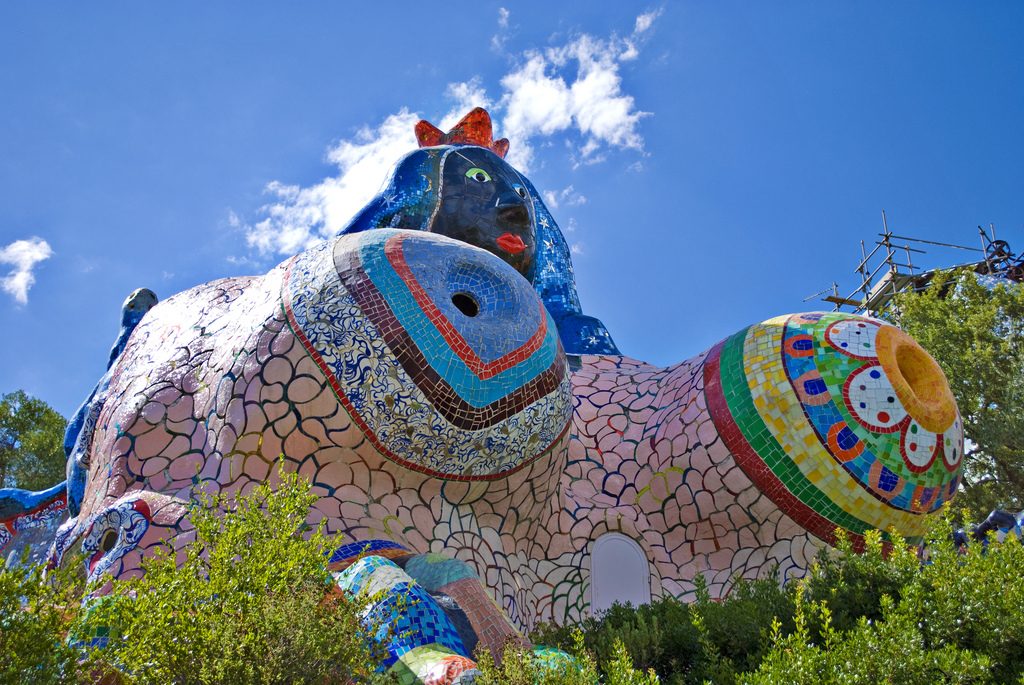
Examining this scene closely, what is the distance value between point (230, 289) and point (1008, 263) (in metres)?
17.5

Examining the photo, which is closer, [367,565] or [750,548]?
[367,565]

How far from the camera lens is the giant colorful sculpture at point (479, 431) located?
19.6 ft

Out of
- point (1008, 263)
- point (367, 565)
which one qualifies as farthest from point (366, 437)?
point (1008, 263)

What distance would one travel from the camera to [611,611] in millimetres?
6480

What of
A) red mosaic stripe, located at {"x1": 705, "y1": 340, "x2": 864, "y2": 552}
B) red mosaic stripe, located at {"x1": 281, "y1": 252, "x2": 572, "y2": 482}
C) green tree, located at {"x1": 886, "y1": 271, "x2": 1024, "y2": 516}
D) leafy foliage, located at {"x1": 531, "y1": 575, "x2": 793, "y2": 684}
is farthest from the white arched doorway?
green tree, located at {"x1": 886, "y1": 271, "x2": 1024, "y2": 516}

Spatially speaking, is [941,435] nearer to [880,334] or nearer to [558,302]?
[880,334]

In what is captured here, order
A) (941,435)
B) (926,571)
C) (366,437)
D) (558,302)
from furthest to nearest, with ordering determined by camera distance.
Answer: (558,302) → (941,435) → (366,437) → (926,571)

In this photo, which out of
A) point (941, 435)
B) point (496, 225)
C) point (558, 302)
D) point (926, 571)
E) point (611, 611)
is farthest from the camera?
point (558, 302)

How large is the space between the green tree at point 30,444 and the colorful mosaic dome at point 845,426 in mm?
11644

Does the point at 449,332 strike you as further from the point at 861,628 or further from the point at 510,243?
the point at 861,628

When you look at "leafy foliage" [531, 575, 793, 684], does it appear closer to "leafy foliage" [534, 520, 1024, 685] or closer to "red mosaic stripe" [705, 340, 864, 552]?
"leafy foliage" [534, 520, 1024, 685]

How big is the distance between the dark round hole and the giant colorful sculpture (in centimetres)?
3

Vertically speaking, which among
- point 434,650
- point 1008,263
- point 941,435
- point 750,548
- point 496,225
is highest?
point 1008,263

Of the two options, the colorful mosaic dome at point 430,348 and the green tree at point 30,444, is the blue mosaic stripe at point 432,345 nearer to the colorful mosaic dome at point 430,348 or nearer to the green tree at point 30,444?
the colorful mosaic dome at point 430,348
